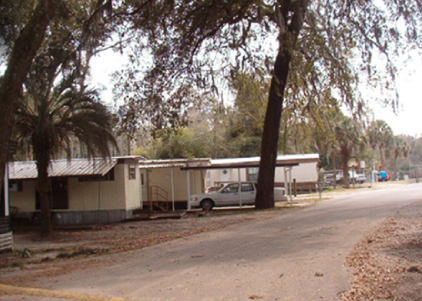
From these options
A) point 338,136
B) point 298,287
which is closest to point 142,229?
point 298,287

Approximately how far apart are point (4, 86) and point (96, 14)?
4488mm

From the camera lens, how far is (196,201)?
23594 mm

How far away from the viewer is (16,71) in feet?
26.7

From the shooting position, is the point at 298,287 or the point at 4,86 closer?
the point at 298,287

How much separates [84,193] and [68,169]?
1423 millimetres

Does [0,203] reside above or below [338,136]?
below

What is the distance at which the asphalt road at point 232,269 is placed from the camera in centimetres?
612

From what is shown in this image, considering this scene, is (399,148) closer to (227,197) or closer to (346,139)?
(346,139)

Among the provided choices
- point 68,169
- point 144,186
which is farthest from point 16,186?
point 144,186

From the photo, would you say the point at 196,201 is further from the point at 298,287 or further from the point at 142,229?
the point at 298,287

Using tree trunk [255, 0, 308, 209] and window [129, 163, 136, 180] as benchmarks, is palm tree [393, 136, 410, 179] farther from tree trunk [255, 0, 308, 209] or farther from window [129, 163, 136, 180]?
window [129, 163, 136, 180]

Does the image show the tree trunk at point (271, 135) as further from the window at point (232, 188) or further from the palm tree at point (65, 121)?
the palm tree at point (65, 121)

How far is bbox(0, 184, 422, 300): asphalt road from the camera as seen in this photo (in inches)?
241

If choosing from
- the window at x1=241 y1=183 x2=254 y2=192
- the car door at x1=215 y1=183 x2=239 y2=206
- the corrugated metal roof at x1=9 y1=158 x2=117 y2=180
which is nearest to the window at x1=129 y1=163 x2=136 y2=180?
the corrugated metal roof at x1=9 y1=158 x2=117 y2=180
